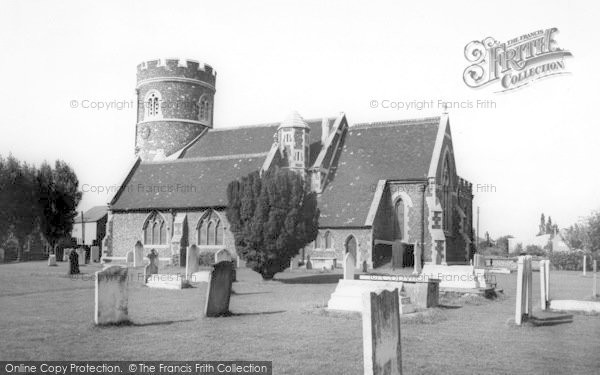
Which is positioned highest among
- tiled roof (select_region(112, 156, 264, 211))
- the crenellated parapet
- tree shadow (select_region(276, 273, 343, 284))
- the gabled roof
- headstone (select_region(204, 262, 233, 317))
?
the crenellated parapet

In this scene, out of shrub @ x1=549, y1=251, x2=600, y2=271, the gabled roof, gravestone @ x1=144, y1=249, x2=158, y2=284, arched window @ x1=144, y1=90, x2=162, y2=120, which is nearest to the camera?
gravestone @ x1=144, y1=249, x2=158, y2=284

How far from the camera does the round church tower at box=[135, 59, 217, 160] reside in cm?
4403

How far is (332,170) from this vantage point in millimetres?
39062

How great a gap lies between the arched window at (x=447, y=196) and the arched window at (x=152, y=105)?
72.2 ft

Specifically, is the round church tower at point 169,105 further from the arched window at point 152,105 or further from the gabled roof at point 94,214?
the gabled roof at point 94,214

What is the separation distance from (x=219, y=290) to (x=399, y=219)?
24776mm

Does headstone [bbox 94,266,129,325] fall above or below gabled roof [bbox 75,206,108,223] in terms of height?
below

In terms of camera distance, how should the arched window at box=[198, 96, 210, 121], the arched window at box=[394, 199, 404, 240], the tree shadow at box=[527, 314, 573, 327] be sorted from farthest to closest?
1. the arched window at box=[198, 96, 210, 121]
2. the arched window at box=[394, 199, 404, 240]
3. the tree shadow at box=[527, 314, 573, 327]

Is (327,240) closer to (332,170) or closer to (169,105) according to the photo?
(332,170)

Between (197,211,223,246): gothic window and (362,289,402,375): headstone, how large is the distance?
3012 cm

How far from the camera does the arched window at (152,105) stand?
4447cm

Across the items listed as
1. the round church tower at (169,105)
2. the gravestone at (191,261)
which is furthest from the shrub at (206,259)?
the gravestone at (191,261)

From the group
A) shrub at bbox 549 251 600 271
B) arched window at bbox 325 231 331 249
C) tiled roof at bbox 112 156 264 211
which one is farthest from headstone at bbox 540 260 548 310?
shrub at bbox 549 251 600 271

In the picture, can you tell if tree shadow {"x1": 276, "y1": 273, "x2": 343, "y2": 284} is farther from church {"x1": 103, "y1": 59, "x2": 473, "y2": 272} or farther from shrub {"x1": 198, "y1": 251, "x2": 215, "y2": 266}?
shrub {"x1": 198, "y1": 251, "x2": 215, "y2": 266}
